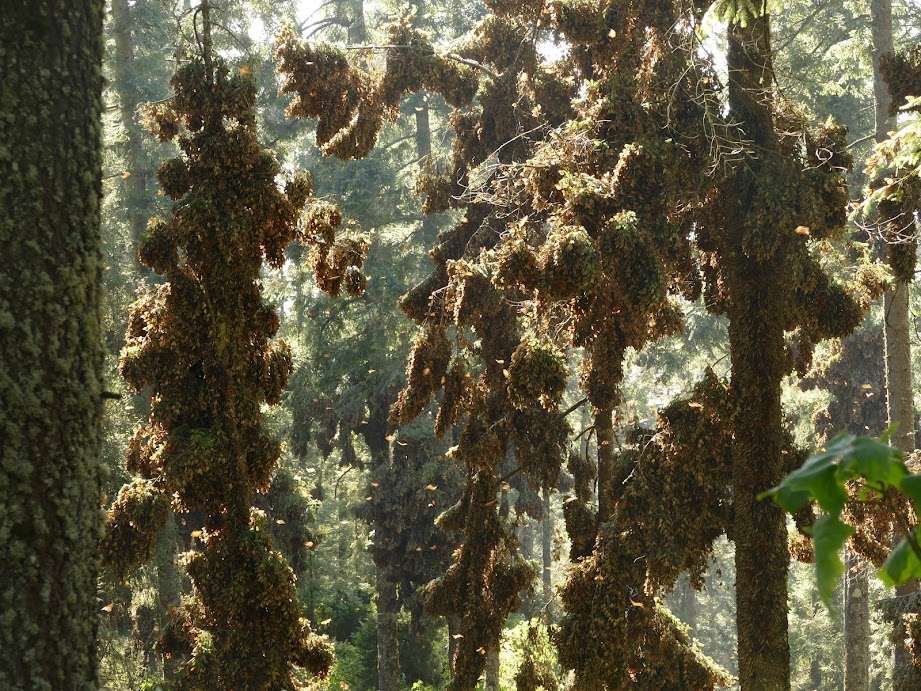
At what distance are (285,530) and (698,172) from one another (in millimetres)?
10650

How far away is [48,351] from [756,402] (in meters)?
6.77

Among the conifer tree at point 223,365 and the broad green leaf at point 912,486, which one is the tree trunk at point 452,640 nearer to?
the conifer tree at point 223,365

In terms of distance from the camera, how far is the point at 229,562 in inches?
284

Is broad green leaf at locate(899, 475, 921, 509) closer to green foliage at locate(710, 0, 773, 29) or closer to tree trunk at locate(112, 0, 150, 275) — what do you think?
green foliage at locate(710, 0, 773, 29)

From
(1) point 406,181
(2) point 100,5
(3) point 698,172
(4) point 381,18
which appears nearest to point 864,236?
(1) point 406,181

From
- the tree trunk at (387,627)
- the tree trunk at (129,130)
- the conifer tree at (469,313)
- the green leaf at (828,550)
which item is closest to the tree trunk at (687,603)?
the tree trunk at (387,627)

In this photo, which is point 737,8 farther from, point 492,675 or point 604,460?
point 492,675

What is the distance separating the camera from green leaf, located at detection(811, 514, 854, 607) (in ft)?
5.30

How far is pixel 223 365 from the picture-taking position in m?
7.17

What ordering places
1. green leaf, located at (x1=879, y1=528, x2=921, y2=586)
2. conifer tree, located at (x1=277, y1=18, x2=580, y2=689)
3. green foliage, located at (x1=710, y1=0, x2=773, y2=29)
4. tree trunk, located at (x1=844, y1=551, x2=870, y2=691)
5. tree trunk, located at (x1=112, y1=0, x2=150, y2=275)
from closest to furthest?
green leaf, located at (x1=879, y1=528, x2=921, y2=586), green foliage, located at (x1=710, y1=0, x2=773, y2=29), conifer tree, located at (x1=277, y1=18, x2=580, y2=689), tree trunk, located at (x1=844, y1=551, x2=870, y2=691), tree trunk, located at (x1=112, y1=0, x2=150, y2=275)

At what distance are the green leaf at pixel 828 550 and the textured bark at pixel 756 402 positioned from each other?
6.83 meters

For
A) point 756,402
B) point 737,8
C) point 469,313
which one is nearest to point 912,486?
point 737,8

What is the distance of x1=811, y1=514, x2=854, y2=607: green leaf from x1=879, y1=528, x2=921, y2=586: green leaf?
0.53 feet

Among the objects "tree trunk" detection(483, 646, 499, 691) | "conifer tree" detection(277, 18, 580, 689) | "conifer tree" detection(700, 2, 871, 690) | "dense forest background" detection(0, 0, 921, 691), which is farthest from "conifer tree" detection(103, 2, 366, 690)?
"tree trunk" detection(483, 646, 499, 691)
